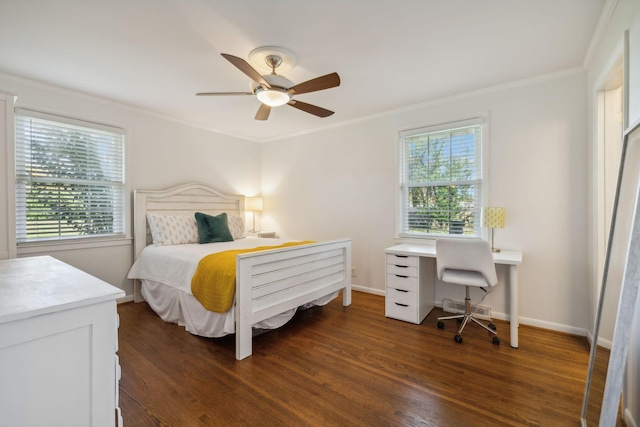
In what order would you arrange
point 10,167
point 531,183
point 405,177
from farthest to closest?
1. point 405,177
2. point 531,183
3. point 10,167

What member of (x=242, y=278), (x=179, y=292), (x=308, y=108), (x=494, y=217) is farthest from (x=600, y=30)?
(x=179, y=292)

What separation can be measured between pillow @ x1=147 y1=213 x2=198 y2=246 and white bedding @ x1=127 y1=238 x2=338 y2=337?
0.15 meters

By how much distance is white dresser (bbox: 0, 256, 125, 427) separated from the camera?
2.76ft

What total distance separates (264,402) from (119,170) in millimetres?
3228

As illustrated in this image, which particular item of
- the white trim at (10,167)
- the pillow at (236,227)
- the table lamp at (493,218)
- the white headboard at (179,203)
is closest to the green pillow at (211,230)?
the pillow at (236,227)

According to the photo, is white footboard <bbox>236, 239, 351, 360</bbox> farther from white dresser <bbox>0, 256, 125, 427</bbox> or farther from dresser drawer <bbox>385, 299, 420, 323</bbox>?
white dresser <bbox>0, 256, 125, 427</bbox>

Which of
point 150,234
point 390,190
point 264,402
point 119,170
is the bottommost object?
point 264,402

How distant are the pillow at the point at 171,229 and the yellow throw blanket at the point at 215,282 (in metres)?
1.16

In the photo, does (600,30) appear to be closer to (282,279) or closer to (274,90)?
(274,90)

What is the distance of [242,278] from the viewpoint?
2189mm

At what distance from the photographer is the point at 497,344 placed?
7.90ft

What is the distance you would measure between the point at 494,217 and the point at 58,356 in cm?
317

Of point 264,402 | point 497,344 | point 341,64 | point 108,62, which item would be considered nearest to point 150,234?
point 108,62

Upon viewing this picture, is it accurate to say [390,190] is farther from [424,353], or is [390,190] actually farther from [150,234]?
[150,234]
